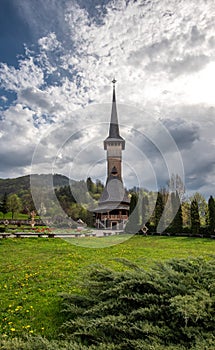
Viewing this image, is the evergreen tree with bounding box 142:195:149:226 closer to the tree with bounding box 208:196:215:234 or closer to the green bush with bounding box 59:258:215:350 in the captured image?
the tree with bounding box 208:196:215:234

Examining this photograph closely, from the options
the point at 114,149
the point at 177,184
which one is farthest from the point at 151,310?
the point at 114,149

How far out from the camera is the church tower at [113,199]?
31.7 metres

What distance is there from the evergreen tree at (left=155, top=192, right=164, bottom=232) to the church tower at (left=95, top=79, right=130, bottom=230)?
14.9ft

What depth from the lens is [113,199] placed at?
34688 millimetres

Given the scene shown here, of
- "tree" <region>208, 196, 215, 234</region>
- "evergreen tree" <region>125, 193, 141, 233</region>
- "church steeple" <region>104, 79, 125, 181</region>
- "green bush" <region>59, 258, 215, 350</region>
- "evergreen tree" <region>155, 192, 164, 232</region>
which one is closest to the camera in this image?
"green bush" <region>59, 258, 215, 350</region>

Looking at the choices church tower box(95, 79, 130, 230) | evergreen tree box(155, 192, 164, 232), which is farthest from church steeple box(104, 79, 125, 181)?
evergreen tree box(155, 192, 164, 232)

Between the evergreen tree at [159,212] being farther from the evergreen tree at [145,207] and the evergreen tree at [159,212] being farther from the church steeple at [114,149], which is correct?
the church steeple at [114,149]

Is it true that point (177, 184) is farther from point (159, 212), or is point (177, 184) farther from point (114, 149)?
point (114, 149)

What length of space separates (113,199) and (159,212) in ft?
19.5

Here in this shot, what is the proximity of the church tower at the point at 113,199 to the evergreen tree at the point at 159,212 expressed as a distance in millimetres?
4549

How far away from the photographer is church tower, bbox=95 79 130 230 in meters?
31.7

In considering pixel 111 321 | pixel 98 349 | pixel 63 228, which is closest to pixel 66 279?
pixel 111 321

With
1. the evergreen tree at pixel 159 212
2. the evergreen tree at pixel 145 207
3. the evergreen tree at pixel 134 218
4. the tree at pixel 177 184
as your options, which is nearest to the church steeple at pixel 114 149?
the tree at pixel 177 184

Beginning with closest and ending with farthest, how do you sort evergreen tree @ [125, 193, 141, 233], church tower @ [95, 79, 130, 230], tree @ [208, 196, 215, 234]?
1. tree @ [208, 196, 215, 234]
2. church tower @ [95, 79, 130, 230]
3. evergreen tree @ [125, 193, 141, 233]
